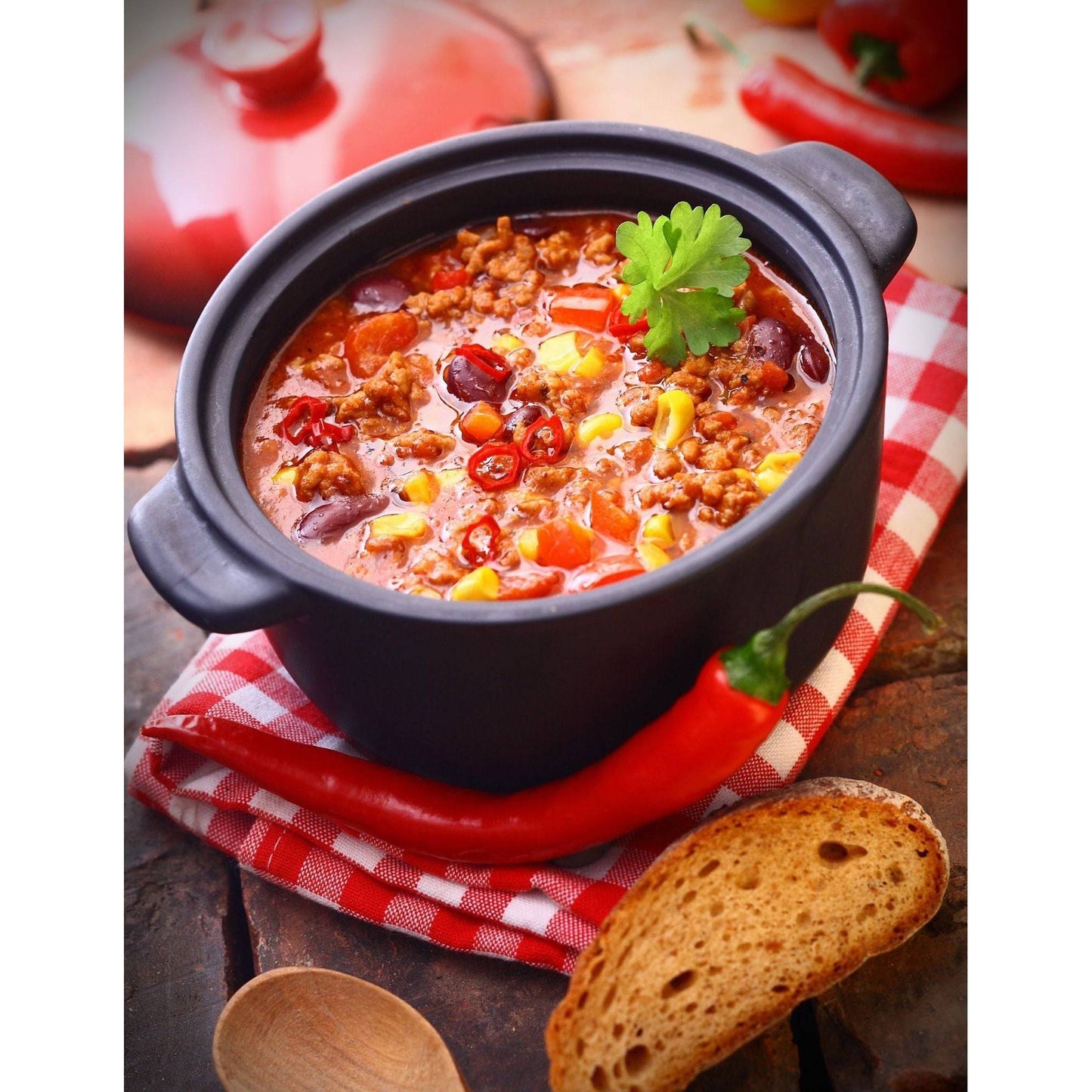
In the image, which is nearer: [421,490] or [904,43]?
[421,490]

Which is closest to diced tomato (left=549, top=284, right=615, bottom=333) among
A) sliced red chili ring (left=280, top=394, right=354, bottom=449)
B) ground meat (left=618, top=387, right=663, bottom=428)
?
ground meat (left=618, top=387, right=663, bottom=428)

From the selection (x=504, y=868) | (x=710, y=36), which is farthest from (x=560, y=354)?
(x=710, y=36)

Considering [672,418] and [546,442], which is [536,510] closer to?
[546,442]

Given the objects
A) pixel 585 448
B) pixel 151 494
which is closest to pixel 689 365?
pixel 585 448

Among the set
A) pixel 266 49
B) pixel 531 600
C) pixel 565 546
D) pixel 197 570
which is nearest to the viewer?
pixel 531 600

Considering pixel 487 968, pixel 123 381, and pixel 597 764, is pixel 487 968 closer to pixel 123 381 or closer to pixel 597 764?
pixel 597 764

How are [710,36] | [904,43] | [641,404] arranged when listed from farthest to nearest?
[710,36] → [904,43] → [641,404]

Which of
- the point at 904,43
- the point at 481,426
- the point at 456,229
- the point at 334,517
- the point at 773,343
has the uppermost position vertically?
the point at 904,43
